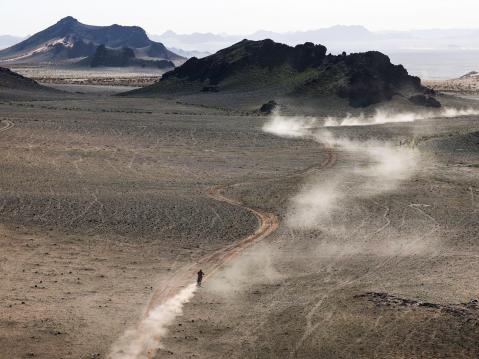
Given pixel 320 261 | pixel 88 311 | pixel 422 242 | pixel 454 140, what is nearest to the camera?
pixel 88 311

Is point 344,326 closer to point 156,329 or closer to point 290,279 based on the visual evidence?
point 290,279

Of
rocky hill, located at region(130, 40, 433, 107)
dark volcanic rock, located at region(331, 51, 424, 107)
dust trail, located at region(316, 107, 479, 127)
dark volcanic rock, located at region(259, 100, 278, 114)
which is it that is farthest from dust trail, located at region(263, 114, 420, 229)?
rocky hill, located at region(130, 40, 433, 107)

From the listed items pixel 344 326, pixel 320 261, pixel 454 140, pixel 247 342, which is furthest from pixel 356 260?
pixel 454 140

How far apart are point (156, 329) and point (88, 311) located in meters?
3.62

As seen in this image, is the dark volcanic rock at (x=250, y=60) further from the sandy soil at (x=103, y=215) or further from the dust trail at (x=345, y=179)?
the sandy soil at (x=103, y=215)

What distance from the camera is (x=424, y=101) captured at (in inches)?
4360

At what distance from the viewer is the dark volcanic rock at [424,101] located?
11019 cm

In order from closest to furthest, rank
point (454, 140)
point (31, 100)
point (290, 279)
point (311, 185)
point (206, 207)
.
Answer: point (290, 279) < point (206, 207) < point (311, 185) < point (454, 140) < point (31, 100)

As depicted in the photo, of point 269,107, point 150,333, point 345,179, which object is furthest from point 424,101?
point 150,333

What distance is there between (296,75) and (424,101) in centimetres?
3164

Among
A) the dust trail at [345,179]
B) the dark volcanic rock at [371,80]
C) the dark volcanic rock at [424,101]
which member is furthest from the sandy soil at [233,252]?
the dark volcanic rock at [371,80]

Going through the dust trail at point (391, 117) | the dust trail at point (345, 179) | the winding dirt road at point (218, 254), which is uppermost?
the dust trail at point (391, 117)

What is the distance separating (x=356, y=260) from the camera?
1324 inches

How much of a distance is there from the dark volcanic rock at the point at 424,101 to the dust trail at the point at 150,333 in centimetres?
9048
